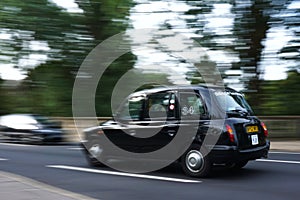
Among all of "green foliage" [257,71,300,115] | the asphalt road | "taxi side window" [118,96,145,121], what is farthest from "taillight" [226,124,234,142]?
"green foliage" [257,71,300,115]

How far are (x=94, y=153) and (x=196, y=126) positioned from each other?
303 cm

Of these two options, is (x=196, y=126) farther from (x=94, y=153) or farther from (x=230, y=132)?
(x=94, y=153)

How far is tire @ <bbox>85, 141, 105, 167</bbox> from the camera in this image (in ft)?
33.5

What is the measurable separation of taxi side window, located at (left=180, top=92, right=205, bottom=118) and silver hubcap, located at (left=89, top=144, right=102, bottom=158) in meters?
2.60

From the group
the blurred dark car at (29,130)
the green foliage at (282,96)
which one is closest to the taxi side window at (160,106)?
the blurred dark car at (29,130)

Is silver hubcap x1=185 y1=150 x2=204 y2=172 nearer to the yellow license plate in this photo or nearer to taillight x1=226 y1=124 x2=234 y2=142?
taillight x1=226 y1=124 x2=234 y2=142

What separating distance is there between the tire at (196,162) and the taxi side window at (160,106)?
2.74 ft

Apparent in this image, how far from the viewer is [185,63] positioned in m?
22.4

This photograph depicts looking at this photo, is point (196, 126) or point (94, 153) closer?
point (196, 126)

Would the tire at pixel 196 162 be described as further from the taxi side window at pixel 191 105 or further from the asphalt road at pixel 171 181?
the taxi side window at pixel 191 105

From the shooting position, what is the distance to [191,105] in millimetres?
8641

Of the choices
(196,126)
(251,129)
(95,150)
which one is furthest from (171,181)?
(95,150)

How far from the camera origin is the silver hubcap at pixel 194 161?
8562 mm

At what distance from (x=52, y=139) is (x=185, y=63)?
7.93m
